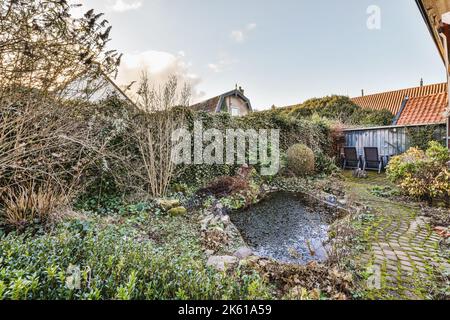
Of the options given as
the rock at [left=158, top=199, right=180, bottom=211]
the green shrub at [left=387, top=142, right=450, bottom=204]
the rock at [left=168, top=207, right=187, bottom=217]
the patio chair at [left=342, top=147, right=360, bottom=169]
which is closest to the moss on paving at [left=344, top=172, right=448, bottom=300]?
the green shrub at [left=387, top=142, right=450, bottom=204]

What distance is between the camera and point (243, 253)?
120 inches

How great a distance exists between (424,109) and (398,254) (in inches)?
426

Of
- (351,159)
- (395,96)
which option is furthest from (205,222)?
(395,96)

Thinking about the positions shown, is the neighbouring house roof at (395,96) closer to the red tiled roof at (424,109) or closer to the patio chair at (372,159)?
the red tiled roof at (424,109)

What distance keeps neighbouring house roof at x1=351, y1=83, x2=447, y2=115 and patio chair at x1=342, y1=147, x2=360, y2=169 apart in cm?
802

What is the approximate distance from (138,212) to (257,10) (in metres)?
4.72

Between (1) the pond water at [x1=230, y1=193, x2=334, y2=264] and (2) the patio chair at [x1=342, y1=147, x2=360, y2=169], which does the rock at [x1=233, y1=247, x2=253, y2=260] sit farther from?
(2) the patio chair at [x1=342, y1=147, x2=360, y2=169]

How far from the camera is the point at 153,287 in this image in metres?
1.57

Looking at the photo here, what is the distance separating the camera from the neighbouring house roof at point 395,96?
15255mm

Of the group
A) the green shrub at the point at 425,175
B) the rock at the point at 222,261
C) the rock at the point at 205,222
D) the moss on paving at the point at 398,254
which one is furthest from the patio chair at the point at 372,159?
the rock at the point at 222,261

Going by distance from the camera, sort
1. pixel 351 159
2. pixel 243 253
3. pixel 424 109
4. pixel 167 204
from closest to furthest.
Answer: pixel 243 253 → pixel 167 204 → pixel 351 159 → pixel 424 109

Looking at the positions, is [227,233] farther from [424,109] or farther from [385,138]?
[424,109]

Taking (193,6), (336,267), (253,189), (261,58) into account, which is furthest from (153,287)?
(261,58)
